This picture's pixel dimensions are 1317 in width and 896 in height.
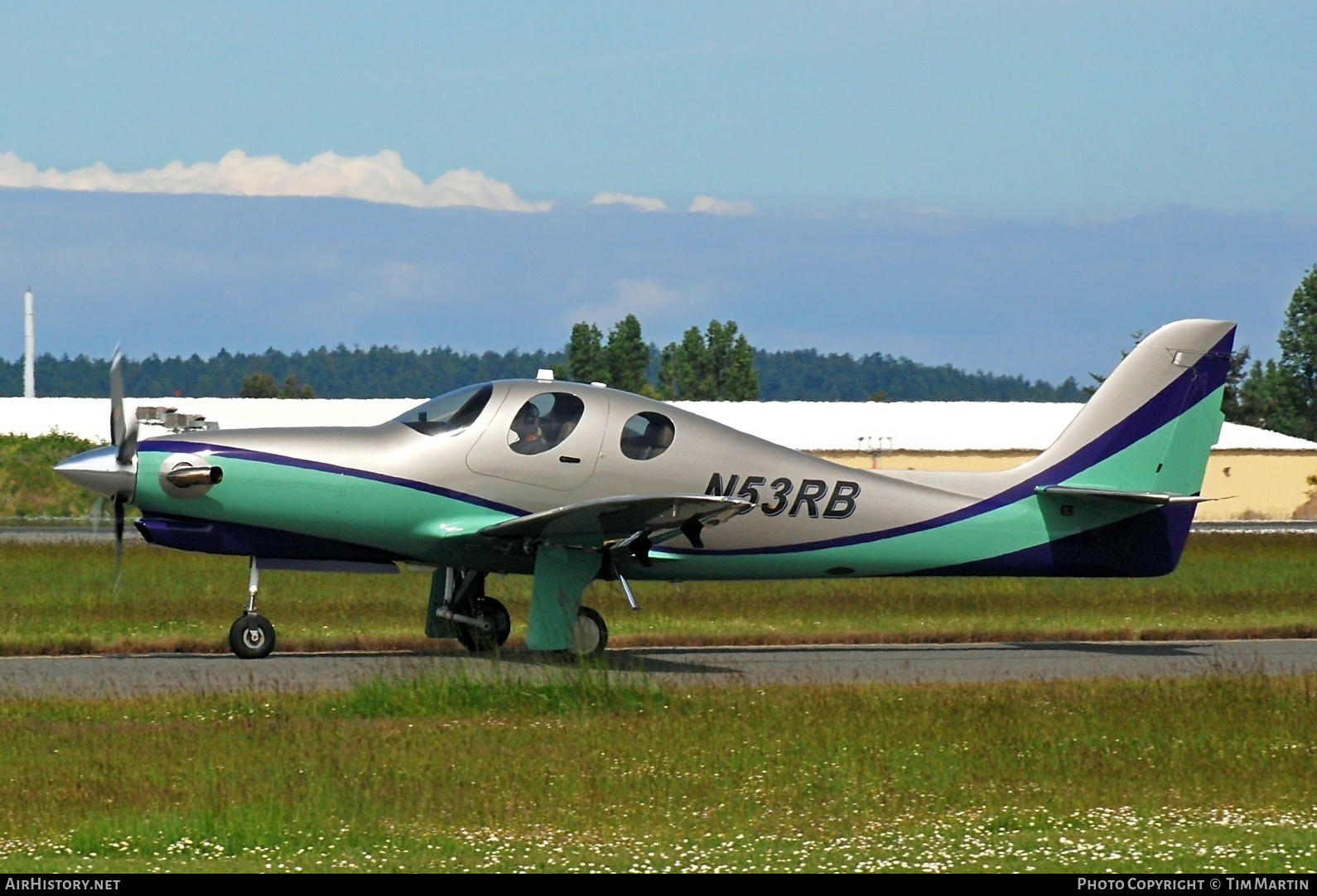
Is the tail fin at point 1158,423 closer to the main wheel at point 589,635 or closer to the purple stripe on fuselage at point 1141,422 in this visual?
the purple stripe on fuselage at point 1141,422

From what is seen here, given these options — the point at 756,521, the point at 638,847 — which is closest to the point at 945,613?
the point at 756,521

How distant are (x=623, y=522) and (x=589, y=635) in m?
1.33

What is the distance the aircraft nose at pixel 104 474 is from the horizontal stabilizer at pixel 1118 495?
9.56 metres

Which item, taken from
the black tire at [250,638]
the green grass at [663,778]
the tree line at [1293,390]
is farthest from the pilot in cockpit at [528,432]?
the tree line at [1293,390]

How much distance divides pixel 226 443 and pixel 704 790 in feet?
25.7

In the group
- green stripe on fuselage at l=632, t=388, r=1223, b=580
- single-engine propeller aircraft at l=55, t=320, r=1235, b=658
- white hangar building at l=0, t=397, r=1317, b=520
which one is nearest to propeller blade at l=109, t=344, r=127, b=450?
single-engine propeller aircraft at l=55, t=320, r=1235, b=658

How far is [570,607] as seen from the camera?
49.9ft

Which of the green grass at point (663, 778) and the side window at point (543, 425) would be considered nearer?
the green grass at point (663, 778)

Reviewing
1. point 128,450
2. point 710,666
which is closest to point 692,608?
point 710,666

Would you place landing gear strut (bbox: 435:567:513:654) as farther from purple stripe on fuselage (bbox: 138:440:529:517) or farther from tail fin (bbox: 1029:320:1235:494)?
tail fin (bbox: 1029:320:1235:494)

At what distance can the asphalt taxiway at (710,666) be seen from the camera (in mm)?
13773

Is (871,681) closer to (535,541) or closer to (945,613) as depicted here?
(535,541)

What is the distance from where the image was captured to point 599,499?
1508cm

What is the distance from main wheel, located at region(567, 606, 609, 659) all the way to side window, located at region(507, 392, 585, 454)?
166 cm
